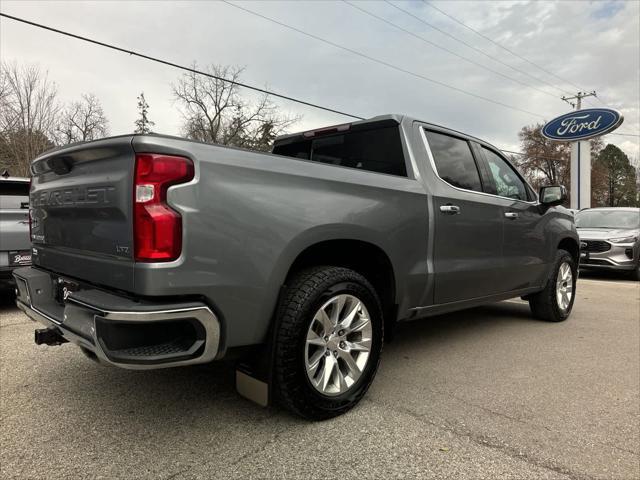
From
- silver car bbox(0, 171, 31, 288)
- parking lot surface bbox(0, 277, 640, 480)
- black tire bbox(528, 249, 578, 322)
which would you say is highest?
silver car bbox(0, 171, 31, 288)

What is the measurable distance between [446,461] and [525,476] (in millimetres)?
367

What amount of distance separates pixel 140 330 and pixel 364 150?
235cm

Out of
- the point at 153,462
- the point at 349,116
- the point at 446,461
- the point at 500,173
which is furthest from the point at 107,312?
the point at 349,116

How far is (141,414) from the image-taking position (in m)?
2.74

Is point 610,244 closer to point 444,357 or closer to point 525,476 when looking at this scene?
point 444,357

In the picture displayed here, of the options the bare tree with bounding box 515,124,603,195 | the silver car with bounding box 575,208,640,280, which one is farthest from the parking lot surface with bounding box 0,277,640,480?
the bare tree with bounding box 515,124,603,195

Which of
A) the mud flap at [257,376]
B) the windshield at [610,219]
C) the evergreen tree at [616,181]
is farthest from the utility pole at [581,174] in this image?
the evergreen tree at [616,181]

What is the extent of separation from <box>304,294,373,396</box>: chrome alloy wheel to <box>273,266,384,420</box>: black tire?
37 mm

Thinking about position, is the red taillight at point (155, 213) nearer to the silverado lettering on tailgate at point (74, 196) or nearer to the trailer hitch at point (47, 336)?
the silverado lettering on tailgate at point (74, 196)

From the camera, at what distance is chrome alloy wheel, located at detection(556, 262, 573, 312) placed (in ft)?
17.6

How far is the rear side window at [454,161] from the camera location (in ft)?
12.1

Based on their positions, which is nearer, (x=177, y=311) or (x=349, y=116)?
(x=177, y=311)

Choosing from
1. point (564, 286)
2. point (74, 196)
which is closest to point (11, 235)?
point (74, 196)

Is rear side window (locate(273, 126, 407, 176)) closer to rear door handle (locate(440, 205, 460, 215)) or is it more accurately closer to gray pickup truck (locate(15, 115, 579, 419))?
gray pickup truck (locate(15, 115, 579, 419))
